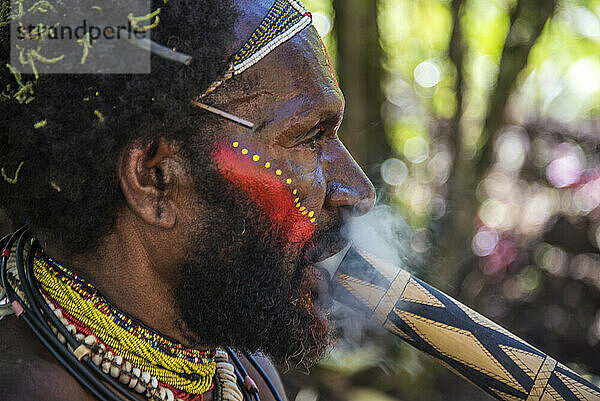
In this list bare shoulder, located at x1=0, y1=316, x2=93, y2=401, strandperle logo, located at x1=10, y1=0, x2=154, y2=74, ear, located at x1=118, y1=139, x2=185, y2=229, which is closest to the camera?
bare shoulder, located at x1=0, y1=316, x2=93, y2=401

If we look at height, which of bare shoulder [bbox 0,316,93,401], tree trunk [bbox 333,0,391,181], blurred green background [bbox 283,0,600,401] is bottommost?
blurred green background [bbox 283,0,600,401]

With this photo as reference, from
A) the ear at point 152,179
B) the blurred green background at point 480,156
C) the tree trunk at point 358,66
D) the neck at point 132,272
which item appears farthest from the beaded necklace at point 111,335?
the tree trunk at point 358,66

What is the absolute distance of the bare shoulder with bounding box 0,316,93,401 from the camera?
61.8 inches

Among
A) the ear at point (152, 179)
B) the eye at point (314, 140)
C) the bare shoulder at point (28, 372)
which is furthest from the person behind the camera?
the eye at point (314, 140)

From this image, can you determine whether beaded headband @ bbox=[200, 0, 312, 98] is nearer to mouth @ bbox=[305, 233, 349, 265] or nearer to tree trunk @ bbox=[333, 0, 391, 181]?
mouth @ bbox=[305, 233, 349, 265]

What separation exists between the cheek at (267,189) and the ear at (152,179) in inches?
4.9

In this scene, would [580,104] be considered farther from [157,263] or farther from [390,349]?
[157,263]

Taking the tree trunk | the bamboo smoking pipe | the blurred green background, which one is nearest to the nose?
the bamboo smoking pipe

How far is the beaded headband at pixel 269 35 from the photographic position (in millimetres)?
1762

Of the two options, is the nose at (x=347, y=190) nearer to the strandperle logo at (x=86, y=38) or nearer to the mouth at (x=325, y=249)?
the mouth at (x=325, y=249)

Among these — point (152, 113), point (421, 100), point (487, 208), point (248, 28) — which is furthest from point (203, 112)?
point (487, 208)

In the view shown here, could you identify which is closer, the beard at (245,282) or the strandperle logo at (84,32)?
the strandperle logo at (84,32)

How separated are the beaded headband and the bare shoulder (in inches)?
29.6

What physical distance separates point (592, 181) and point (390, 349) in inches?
115
